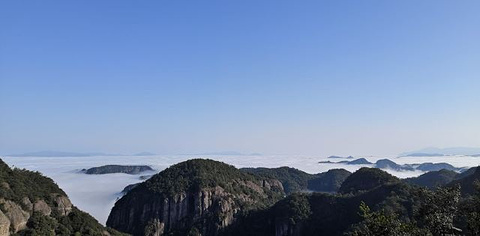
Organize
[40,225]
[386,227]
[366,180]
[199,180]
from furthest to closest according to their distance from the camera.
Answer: [366,180] → [199,180] → [40,225] → [386,227]

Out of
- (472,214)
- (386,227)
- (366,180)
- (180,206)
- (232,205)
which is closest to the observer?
(472,214)

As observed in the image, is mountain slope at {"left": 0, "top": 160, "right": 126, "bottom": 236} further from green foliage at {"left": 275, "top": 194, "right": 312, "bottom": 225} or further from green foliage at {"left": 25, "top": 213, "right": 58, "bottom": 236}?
green foliage at {"left": 275, "top": 194, "right": 312, "bottom": 225}

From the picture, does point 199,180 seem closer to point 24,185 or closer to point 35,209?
point 24,185

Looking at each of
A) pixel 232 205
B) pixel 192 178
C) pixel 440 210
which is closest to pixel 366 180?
pixel 232 205

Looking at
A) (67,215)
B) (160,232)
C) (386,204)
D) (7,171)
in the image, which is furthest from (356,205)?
(7,171)

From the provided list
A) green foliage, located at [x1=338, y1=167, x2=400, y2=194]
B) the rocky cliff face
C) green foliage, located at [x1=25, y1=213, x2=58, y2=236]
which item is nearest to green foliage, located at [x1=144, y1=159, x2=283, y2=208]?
the rocky cliff face

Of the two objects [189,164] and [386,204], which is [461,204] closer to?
[386,204]

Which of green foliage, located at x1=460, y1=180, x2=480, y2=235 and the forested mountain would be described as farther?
the forested mountain

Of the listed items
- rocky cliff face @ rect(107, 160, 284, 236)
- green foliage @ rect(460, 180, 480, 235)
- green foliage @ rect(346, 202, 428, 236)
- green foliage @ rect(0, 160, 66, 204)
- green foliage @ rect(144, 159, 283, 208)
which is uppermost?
green foliage @ rect(460, 180, 480, 235)

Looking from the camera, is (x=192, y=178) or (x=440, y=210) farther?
(x=192, y=178)
